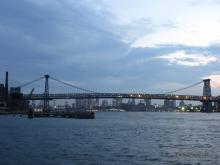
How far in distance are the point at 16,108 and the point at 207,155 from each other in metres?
142

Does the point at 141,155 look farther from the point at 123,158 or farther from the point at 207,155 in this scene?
the point at 207,155

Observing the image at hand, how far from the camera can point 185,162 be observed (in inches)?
1220

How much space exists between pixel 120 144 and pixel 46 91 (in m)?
111

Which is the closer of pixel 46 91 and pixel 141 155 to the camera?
pixel 141 155

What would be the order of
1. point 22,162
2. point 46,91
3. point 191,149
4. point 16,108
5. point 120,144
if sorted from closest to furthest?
1. point 22,162
2. point 191,149
3. point 120,144
4. point 46,91
5. point 16,108

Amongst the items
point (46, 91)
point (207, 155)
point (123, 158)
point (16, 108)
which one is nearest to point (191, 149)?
point (207, 155)

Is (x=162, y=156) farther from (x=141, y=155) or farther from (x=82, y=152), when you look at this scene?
(x=82, y=152)

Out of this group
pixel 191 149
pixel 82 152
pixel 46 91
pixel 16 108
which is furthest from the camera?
pixel 16 108

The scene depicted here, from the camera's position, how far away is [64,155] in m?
34.1

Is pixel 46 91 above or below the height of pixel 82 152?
above

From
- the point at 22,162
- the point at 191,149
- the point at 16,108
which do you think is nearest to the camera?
the point at 22,162

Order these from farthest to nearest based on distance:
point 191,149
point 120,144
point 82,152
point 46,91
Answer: point 46,91 → point 120,144 → point 191,149 → point 82,152

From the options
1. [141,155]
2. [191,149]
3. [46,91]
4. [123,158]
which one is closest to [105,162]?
[123,158]

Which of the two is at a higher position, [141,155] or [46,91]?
[46,91]
